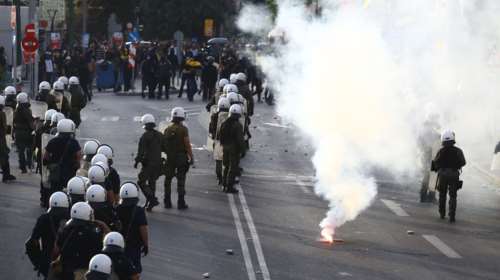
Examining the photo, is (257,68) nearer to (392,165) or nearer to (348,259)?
(392,165)

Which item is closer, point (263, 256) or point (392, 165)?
point (263, 256)

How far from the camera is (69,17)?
71750mm

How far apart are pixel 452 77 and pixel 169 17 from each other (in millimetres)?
42164

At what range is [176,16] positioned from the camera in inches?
3071

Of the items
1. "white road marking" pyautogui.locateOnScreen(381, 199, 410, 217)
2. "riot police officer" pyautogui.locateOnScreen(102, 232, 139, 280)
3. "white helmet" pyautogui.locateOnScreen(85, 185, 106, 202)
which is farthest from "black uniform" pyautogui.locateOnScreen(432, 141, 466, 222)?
"riot police officer" pyautogui.locateOnScreen(102, 232, 139, 280)

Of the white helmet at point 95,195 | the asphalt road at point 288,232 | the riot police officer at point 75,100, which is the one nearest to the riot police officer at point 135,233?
the white helmet at point 95,195

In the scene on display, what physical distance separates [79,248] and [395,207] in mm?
12572

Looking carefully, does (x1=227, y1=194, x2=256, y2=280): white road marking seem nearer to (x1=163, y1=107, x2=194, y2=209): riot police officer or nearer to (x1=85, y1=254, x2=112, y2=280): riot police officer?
(x1=163, y1=107, x2=194, y2=209): riot police officer

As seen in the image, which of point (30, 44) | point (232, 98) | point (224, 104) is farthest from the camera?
point (30, 44)

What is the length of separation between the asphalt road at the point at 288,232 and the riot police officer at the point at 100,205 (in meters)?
2.57

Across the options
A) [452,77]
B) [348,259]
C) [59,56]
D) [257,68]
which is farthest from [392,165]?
[59,56]

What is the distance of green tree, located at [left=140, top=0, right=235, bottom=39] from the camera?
76812 millimetres

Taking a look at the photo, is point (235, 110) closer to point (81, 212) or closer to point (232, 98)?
point (232, 98)

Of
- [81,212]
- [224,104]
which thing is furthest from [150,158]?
[81,212]
